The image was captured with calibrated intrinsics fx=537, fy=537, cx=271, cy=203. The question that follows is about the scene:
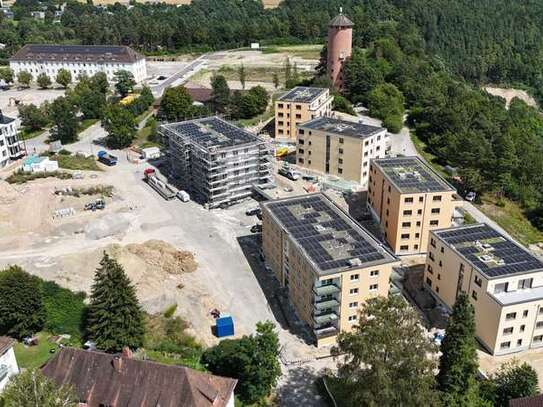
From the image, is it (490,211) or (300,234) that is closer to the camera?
(300,234)

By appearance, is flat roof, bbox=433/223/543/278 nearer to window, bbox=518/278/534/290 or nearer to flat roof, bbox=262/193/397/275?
window, bbox=518/278/534/290

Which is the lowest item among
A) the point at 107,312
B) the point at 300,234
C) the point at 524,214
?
the point at 524,214

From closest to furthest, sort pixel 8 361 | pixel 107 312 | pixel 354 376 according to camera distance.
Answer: pixel 354 376, pixel 8 361, pixel 107 312

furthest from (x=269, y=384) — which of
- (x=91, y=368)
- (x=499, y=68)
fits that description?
(x=499, y=68)

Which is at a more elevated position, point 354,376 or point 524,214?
point 354,376

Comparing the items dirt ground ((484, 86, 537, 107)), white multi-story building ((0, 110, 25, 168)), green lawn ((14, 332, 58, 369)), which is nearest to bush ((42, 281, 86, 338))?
green lawn ((14, 332, 58, 369))

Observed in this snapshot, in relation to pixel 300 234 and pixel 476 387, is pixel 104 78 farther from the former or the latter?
pixel 476 387

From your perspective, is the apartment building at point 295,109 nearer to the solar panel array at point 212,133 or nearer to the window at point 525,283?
the solar panel array at point 212,133
